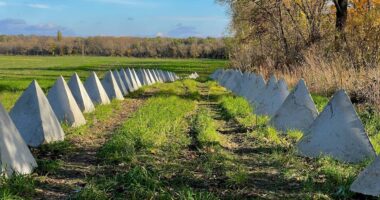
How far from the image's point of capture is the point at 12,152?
6.07 meters

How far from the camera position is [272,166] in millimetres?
6828

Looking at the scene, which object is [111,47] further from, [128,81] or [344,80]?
[344,80]

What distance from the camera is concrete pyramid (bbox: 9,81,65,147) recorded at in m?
8.10

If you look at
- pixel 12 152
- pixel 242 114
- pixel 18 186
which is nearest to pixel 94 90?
pixel 242 114

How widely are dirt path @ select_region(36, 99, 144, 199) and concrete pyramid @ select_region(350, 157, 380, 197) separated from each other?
2.92 meters

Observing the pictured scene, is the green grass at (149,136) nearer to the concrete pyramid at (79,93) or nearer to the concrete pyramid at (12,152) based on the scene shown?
the concrete pyramid at (12,152)

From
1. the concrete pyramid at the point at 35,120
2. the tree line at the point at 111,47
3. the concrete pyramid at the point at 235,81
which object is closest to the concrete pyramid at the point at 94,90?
the concrete pyramid at the point at 35,120

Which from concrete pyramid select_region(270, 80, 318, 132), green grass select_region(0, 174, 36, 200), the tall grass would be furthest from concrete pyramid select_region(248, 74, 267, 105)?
green grass select_region(0, 174, 36, 200)

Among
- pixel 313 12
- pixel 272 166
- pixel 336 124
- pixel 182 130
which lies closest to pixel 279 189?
pixel 272 166

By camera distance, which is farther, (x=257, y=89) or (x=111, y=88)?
(x=111, y=88)

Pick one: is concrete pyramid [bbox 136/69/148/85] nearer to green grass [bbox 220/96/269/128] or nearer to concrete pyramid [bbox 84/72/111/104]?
concrete pyramid [bbox 84/72/111/104]

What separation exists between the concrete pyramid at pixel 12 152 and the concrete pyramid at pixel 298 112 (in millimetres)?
4811

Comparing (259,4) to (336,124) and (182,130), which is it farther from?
(336,124)

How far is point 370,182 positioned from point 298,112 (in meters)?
4.40
